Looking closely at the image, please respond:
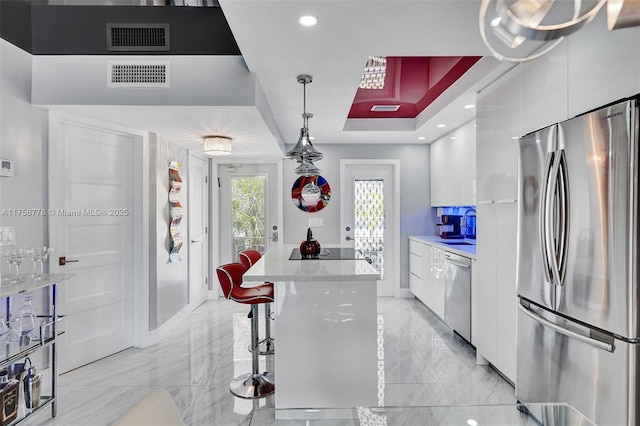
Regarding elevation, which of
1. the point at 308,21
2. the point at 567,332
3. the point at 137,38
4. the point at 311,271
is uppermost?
the point at 137,38

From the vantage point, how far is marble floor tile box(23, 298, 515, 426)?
95.2 inches

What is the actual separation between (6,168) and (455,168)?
4191 millimetres

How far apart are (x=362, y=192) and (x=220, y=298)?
268 centimetres

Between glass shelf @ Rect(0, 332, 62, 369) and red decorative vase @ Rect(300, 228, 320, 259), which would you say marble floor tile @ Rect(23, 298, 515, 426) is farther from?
red decorative vase @ Rect(300, 228, 320, 259)

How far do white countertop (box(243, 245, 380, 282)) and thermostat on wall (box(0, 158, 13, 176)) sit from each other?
5.87ft

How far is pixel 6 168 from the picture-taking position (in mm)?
2422

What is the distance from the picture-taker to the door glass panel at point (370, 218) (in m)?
5.36

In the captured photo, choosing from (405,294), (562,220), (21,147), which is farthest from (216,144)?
(405,294)

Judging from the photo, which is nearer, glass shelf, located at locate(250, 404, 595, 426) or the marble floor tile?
glass shelf, located at locate(250, 404, 595, 426)

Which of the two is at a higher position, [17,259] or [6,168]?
[6,168]

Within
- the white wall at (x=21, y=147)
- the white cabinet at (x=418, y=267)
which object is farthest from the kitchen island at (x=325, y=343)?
the white cabinet at (x=418, y=267)

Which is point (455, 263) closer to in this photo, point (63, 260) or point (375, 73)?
point (375, 73)

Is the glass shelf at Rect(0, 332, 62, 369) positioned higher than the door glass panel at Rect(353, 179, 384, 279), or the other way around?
the door glass panel at Rect(353, 179, 384, 279)

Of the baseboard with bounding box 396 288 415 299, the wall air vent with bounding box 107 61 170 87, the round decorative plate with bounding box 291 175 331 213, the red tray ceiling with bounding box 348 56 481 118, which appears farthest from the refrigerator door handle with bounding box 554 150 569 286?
the baseboard with bounding box 396 288 415 299
